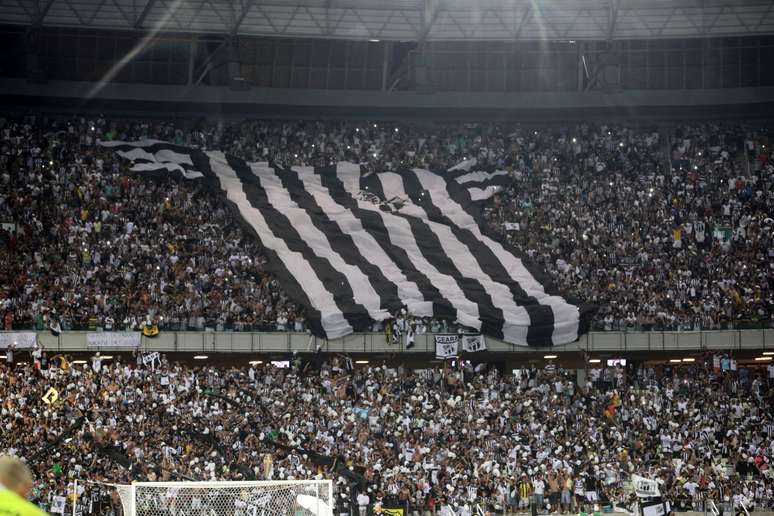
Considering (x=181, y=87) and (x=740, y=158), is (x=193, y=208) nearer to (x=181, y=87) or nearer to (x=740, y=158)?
(x=181, y=87)

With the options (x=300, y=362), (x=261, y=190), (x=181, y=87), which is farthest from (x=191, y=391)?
(x=181, y=87)

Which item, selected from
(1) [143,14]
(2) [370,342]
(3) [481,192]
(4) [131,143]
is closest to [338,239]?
(2) [370,342]

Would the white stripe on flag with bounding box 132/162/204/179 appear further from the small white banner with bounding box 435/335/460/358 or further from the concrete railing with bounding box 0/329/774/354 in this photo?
the small white banner with bounding box 435/335/460/358

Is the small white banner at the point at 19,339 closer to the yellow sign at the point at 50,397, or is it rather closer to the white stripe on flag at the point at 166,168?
the yellow sign at the point at 50,397

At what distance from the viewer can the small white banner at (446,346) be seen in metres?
Result: 42.8

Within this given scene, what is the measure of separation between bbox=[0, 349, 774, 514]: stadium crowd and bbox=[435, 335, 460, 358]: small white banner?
827mm

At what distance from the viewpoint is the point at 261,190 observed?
50.1 m

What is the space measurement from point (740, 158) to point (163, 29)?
28.1 metres

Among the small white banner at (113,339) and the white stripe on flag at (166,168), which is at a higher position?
the white stripe on flag at (166,168)

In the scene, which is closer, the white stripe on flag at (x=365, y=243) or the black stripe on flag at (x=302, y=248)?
the black stripe on flag at (x=302, y=248)

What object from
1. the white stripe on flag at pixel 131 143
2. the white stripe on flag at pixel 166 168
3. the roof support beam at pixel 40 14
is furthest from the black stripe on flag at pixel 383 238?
the roof support beam at pixel 40 14

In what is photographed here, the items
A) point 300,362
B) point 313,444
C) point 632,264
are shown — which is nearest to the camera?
point 313,444

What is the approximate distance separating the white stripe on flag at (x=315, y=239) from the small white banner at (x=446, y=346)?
2.12 meters

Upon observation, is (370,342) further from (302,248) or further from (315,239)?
(315,239)
